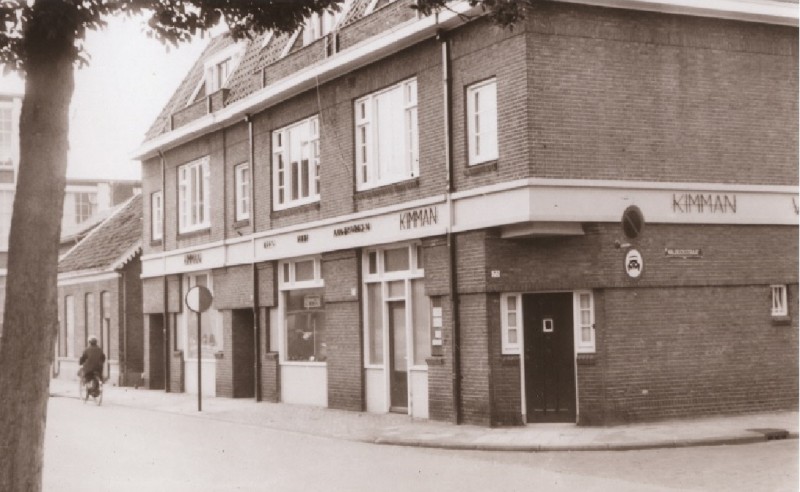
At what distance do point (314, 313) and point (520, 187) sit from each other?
27.9 feet

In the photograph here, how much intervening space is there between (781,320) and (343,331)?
8.75 meters

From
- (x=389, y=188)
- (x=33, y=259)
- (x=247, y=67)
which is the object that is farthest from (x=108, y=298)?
(x=33, y=259)

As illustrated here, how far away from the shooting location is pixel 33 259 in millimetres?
8781

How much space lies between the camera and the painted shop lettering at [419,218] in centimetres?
2028

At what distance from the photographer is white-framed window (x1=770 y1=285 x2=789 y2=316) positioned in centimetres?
2000

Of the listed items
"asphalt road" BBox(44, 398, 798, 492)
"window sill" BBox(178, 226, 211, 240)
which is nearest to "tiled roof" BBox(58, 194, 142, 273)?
"window sill" BBox(178, 226, 211, 240)

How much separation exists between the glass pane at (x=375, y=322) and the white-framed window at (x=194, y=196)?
8890 millimetres

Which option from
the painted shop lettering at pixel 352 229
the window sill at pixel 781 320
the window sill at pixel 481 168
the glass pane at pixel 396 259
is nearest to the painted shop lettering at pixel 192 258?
the painted shop lettering at pixel 352 229

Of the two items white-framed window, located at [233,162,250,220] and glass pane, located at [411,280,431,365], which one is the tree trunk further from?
white-framed window, located at [233,162,250,220]

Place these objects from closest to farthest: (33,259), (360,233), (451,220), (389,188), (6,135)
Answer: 1. (33,259)
2. (451,220)
3. (389,188)
4. (360,233)
5. (6,135)

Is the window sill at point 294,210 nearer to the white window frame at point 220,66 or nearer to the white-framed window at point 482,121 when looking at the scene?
the white window frame at point 220,66

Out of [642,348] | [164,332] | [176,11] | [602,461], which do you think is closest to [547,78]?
[642,348]

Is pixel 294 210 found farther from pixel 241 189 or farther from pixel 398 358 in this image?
pixel 398 358

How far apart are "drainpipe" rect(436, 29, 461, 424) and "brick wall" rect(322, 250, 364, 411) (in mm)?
3765
